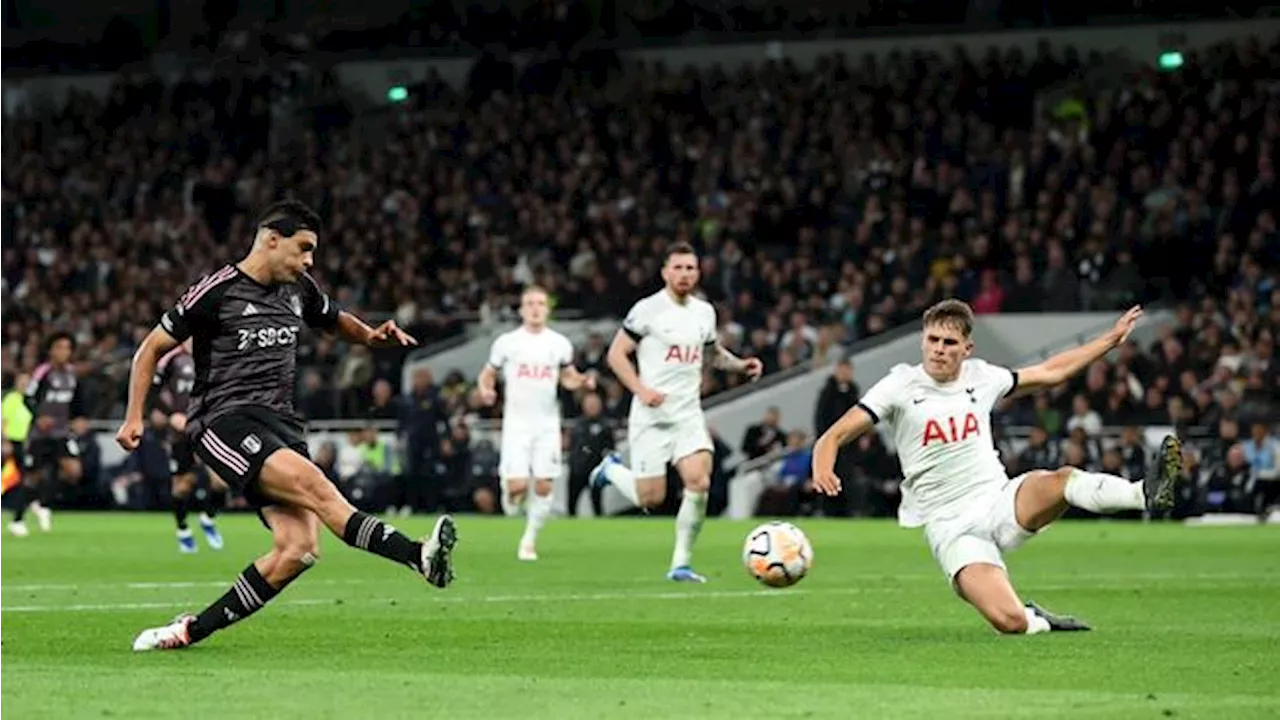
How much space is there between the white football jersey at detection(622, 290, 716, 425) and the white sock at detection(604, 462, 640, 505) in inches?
22.1

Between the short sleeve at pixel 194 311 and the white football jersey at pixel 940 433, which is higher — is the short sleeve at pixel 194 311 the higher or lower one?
the higher one

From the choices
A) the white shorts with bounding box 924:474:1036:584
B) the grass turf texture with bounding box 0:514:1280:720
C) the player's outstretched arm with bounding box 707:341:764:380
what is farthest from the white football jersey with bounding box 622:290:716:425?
the white shorts with bounding box 924:474:1036:584

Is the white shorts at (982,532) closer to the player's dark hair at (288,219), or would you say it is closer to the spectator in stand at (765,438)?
the player's dark hair at (288,219)

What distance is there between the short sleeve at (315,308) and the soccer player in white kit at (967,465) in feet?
8.52

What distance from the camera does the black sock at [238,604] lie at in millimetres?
13062

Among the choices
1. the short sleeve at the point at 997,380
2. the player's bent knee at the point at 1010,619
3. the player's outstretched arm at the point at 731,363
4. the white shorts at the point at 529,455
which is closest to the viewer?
the player's bent knee at the point at 1010,619

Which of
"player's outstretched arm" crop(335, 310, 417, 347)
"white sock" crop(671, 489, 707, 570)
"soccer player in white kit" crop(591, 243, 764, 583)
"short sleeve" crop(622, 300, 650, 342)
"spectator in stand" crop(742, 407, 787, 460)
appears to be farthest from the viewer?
"spectator in stand" crop(742, 407, 787, 460)

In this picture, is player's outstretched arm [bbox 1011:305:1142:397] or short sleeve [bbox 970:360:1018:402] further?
short sleeve [bbox 970:360:1018:402]

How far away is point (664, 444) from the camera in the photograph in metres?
21.1

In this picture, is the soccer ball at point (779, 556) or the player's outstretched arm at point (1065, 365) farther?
the soccer ball at point (779, 556)

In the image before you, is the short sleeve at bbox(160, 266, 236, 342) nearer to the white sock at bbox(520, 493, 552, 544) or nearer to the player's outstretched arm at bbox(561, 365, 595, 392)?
the player's outstretched arm at bbox(561, 365, 595, 392)

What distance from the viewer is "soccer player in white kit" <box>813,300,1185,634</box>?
13922 millimetres

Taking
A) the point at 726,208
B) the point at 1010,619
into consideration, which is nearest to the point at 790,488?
the point at 726,208

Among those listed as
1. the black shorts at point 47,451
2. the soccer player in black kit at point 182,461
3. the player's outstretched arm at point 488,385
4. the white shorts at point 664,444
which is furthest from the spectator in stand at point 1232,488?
the black shorts at point 47,451
